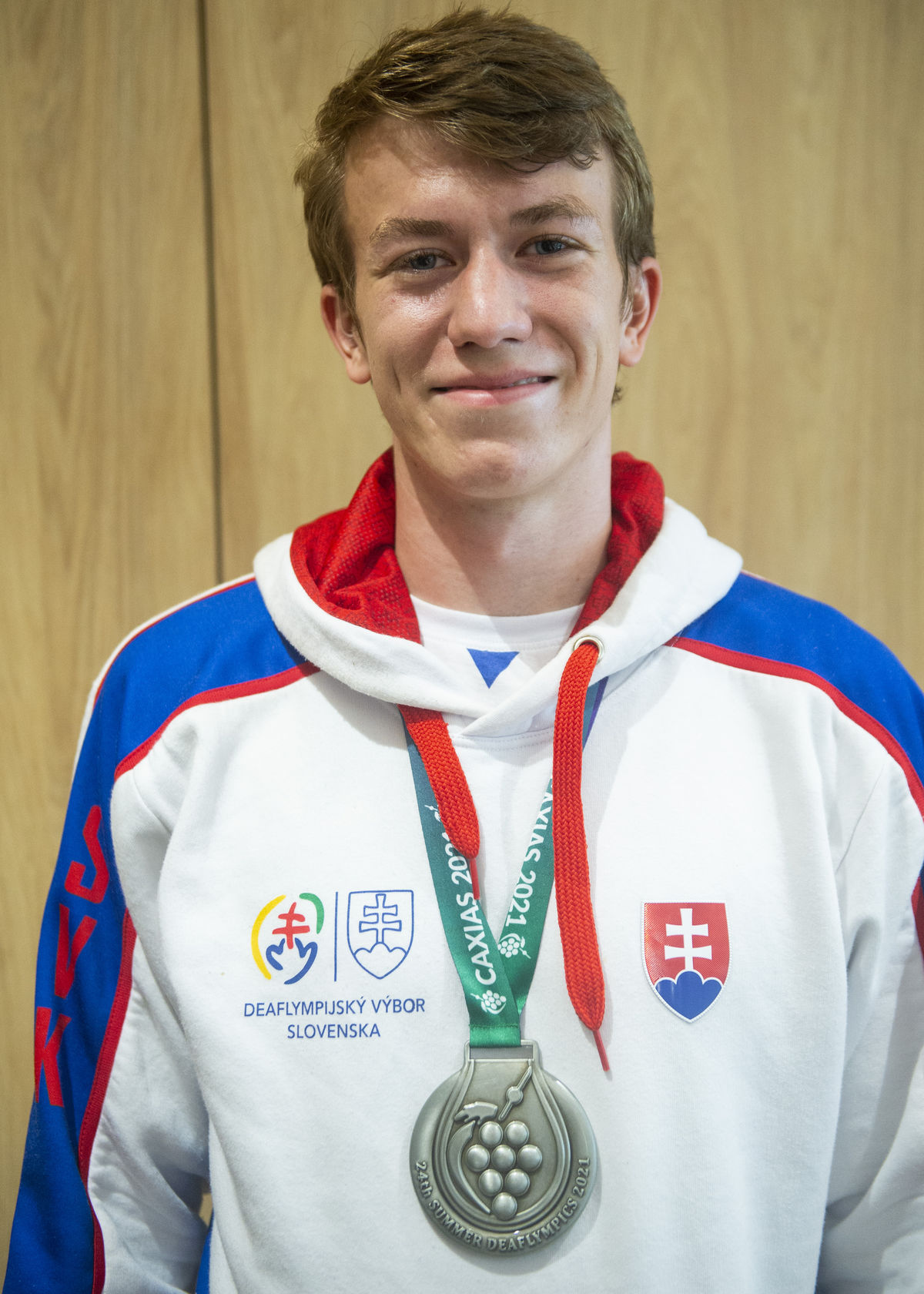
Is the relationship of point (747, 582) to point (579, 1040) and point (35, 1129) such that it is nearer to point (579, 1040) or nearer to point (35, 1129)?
point (579, 1040)

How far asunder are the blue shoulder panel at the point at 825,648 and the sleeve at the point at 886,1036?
2.3 inches

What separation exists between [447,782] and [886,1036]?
0.48 meters

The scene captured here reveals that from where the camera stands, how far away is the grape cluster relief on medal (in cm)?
89

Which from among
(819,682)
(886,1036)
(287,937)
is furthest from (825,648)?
(287,937)

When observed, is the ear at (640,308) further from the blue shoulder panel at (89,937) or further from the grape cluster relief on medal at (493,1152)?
the grape cluster relief on medal at (493,1152)

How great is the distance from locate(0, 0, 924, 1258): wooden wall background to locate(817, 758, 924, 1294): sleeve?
61cm

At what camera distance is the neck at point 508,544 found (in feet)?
3.46

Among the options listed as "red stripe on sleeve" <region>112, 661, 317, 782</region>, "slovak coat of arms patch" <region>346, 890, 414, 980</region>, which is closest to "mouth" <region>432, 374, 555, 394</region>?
"red stripe on sleeve" <region>112, 661, 317, 782</region>

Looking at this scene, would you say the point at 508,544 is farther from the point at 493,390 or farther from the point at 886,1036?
the point at 886,1036

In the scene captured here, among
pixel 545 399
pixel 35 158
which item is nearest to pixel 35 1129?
pixel 545 399

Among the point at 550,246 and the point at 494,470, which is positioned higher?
the point at 550,246

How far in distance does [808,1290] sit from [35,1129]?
0.78 metres

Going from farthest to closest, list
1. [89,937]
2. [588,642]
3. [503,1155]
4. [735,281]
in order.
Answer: [735,281] → [89,937] → [588,642] → [503,1155]

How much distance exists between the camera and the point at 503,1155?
90 cm
